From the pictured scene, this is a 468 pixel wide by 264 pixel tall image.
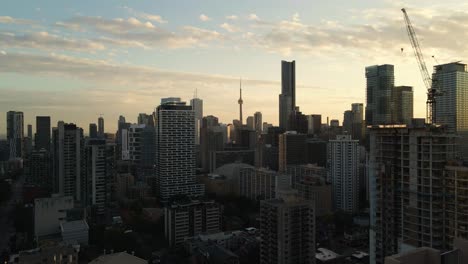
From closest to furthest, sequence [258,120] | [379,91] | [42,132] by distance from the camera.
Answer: [379,91] < [42,132] < [258,120]

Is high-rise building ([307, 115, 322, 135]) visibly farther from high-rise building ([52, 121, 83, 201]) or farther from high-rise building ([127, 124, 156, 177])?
high-rise building ([52, 121, 83, 201])

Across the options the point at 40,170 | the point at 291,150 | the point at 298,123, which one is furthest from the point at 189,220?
the point at 298,123

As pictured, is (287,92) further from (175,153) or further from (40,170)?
(40,170)

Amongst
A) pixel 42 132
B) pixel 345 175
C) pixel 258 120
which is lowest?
pixel 345 175

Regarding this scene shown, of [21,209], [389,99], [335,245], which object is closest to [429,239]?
[335,245]

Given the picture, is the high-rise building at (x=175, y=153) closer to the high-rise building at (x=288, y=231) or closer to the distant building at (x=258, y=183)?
the distant building at (x=258, y=183)

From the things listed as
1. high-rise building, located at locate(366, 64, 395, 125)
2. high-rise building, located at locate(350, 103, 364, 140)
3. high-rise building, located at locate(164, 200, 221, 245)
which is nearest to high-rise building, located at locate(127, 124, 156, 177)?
high-rise building, located at locate(164, 200, 221, 245)

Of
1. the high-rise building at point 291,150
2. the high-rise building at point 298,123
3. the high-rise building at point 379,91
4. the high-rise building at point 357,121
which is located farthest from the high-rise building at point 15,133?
the high-rise building at point 379,91
